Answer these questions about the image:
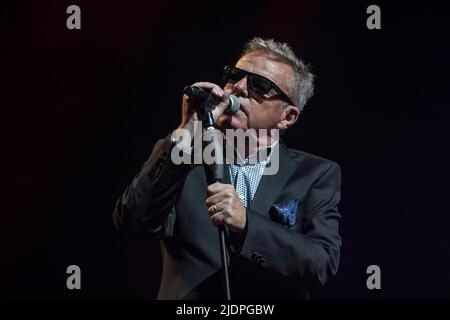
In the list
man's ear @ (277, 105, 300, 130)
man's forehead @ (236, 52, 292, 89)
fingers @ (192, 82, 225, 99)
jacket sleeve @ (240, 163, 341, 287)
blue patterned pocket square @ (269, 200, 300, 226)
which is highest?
man's forehead @ (236, 52, 292, 89)

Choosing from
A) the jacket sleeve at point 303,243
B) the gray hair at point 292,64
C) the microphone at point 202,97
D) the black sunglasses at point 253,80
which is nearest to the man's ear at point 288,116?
the gray hair at point 292,64

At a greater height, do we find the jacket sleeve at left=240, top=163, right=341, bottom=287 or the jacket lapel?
the jacket lapel

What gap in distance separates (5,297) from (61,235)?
383 mm

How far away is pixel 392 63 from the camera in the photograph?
10.8 feet

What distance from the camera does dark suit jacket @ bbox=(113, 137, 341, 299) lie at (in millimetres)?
2059

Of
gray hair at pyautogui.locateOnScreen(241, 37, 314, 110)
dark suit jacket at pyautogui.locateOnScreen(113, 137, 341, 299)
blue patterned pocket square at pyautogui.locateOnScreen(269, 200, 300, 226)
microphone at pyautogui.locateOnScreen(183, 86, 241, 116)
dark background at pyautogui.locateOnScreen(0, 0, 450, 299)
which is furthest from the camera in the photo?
dark background at pyautogui.locateOnScreen(0, 0, 450, 299)

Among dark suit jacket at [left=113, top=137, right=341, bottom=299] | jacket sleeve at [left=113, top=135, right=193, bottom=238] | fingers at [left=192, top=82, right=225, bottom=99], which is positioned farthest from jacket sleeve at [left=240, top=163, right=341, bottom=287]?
fingers at [left=192, top=82, right=225, bottom=99]

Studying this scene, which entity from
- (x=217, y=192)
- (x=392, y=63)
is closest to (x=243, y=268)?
(x=217, y=192)

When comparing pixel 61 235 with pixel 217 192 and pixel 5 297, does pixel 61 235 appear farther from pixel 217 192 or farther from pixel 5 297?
pixel 217 192

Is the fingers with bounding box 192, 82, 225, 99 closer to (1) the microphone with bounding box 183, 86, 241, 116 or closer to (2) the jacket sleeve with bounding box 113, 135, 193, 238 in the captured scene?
(1) the microphone with bounding box 183, 86, 241, 116

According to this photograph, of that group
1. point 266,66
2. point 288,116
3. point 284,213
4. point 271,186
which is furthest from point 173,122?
point 284,213

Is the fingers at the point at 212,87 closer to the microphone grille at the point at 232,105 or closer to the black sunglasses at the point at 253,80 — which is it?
the microphone grille at the point at 232,105

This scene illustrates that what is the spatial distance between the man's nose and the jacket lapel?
26 centimetres

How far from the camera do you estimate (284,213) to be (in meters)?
2.22
